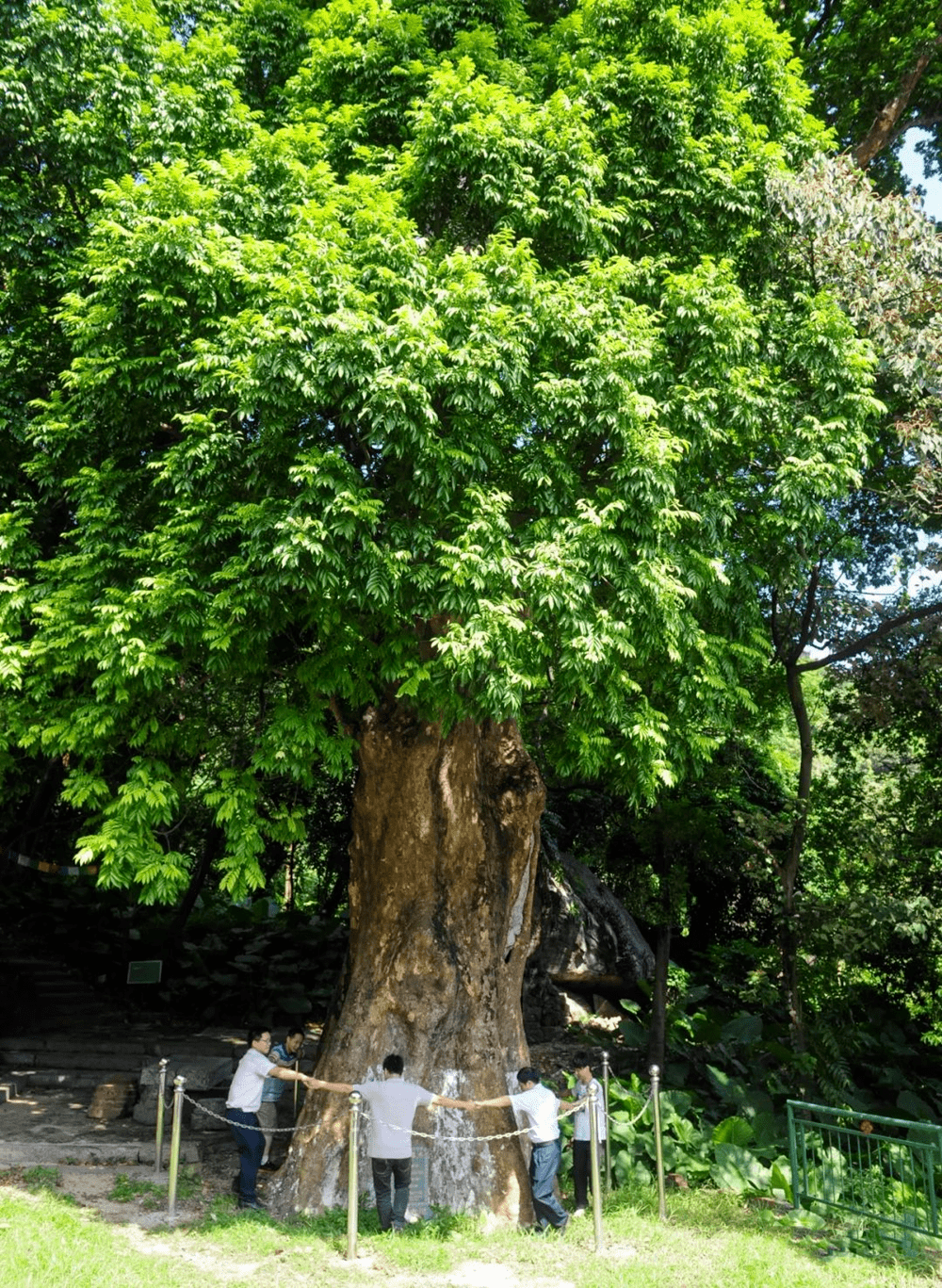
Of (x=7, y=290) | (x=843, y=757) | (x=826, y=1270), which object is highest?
(x=7, y=290)

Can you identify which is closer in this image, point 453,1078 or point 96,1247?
point 96,1247

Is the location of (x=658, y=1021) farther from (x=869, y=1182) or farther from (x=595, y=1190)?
(x=595, y=1190)

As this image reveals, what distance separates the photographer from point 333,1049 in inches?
361

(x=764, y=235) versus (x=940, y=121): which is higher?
(x=940, y=121)

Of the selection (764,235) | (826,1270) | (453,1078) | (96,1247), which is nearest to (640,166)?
(764,235)

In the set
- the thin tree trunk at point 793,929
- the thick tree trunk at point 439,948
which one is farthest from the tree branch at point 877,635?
the thick tree trunk at point 439,948

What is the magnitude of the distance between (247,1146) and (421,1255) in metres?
1.76

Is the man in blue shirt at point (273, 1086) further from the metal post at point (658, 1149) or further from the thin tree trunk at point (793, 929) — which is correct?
the thin tree trunk at point (793, 929)

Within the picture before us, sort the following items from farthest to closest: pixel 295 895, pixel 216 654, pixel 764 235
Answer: pixel 295 895 → pixel 764 235 → pixel 216 654

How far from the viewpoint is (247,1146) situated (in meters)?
8.25

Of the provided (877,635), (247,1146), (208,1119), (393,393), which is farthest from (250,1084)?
(877,635)

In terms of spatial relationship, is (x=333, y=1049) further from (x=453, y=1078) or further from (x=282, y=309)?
(x=282, y=309)

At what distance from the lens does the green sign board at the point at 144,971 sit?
15.2 metres

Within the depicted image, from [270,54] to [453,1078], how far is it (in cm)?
1006
